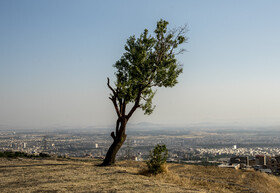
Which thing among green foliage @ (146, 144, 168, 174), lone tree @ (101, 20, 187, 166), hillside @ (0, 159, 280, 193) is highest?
lone tree @ (101, 20, 187, 166)

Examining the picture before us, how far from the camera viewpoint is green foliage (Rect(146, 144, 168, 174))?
1509 centimetres

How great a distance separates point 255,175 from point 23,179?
13244 mm

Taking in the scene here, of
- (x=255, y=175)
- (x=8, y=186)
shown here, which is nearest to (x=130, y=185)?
(x=8, y=186)

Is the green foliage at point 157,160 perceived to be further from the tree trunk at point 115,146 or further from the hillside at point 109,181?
the tree trunk at point 115,146

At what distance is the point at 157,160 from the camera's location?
15.2 m

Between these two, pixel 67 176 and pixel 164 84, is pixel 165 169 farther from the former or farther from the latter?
pixel 164 84

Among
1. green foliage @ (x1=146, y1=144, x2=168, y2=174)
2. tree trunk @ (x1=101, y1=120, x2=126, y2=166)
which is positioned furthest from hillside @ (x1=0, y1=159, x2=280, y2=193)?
tree trunk @ (x1=101, y1=120, x2=126, y2=166)

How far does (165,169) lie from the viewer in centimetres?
1515

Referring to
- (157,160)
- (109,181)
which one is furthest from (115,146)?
(109,181)

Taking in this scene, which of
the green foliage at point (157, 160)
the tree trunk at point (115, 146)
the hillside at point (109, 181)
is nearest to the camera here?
the hillside at point (109, 181)

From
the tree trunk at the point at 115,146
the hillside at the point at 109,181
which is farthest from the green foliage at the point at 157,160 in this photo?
the tree trunk at the point at 115,146

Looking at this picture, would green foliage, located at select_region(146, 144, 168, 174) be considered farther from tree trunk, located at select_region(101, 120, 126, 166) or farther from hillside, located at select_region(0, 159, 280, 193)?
tree trunk, located at select_region(101, 120, 126, 166)

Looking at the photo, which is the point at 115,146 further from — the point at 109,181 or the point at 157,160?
the point at 109,181

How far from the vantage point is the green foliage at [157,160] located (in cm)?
1509
